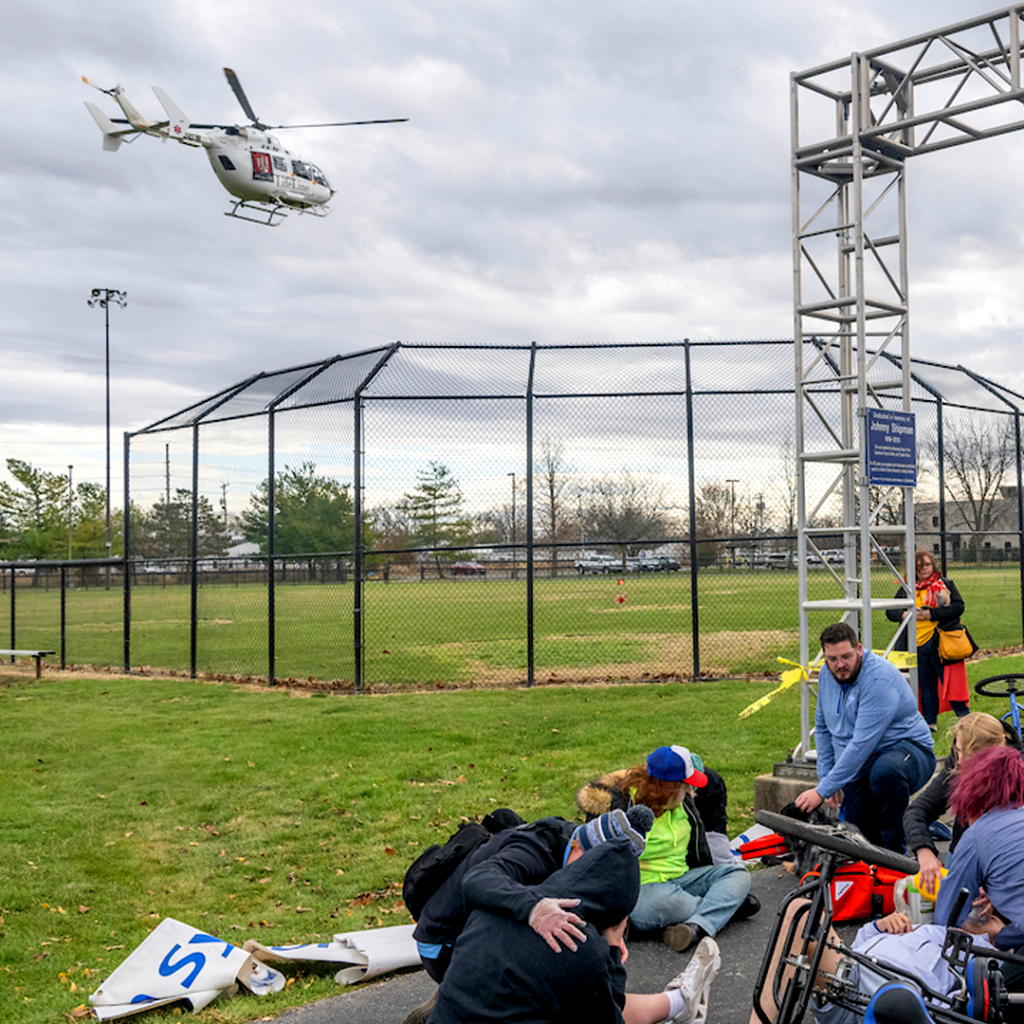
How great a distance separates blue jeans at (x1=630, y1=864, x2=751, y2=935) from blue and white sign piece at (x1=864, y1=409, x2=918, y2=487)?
10.3ft

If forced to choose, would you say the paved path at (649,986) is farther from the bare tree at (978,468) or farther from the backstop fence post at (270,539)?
the bare tree at (978,468)

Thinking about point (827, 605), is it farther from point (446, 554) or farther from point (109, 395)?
point (109, 395)

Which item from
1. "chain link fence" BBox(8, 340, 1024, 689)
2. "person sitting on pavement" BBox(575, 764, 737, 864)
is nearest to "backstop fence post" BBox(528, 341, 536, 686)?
"chain link fence" BBox(8, 340, 1024, 689)

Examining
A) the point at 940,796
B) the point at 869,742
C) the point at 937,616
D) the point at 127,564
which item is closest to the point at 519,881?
the point at 940,796

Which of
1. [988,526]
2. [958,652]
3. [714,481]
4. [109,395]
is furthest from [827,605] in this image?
[109,395]

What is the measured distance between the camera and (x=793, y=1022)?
3209mm

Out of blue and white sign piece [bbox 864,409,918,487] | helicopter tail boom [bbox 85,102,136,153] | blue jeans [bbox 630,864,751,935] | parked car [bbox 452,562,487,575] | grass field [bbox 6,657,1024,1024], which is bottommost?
grass field [bbox 6,657,1024,1024]

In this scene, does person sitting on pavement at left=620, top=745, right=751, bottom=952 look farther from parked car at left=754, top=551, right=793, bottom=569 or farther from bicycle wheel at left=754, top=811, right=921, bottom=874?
parked car at left=754, top=551, right=793, bottom=569

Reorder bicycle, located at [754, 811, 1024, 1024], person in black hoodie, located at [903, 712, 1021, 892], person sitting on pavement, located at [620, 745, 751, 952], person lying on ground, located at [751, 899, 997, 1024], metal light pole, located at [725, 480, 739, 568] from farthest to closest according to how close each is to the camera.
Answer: metal light pole, located at [725, 480, 739, 568]
person sitting on pavement, located at [620, 745, 751, 952]
person in black hoodie, located at [903, 712, 1021, 892]
person lying on ground, located at [751, 899, 997, 1024]
bicycle, located at [754, 811, 1024, 1024]

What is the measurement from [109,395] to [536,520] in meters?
44.5

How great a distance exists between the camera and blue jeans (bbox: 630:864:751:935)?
194 inches

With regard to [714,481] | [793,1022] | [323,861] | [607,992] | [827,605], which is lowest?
[323,861]

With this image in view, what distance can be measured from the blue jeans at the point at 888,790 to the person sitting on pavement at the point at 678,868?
79 cm

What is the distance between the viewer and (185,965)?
4535mm
